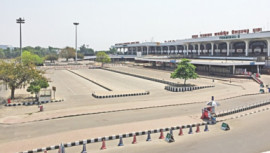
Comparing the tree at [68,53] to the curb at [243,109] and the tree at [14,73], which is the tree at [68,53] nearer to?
the tree at [14,73]

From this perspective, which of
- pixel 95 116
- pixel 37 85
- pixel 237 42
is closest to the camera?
pixel 95 116

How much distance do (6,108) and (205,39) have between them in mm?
78963

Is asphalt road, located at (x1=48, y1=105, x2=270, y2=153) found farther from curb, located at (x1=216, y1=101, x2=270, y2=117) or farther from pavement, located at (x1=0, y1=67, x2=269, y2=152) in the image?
curb, located at (x1=216, y1=101, x2=270, y2=117)

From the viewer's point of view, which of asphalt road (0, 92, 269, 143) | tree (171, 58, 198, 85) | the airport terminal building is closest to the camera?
asphalt road (0, 92, 269, 143)

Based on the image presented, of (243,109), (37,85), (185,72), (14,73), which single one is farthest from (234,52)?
(14,73)

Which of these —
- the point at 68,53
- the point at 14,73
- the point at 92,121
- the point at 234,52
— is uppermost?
the point at 68,53

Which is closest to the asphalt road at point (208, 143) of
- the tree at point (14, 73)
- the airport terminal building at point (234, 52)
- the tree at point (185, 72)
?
the tree at point (14, 73)

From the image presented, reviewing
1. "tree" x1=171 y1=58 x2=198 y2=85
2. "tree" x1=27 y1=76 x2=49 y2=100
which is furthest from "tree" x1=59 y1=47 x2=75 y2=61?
"tree" x1=27 y1=76 x2=49 y2=100

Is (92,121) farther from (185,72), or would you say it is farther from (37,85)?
(185,72)

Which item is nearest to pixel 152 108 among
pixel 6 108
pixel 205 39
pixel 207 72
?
pixel 6 108

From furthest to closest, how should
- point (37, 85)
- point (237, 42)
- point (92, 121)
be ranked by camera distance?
point (237, 42)
point (37, 85)
point (92, 121)

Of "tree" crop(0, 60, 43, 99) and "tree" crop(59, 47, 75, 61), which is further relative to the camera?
"tree" crop(59, 47, 75, 61)

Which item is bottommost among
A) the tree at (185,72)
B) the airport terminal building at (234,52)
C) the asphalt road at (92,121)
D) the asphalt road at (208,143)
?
the asphalt road at (208,143)

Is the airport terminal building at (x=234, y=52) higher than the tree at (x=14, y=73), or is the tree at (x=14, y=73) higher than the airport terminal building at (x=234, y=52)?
the airport terminal building at (x=234, y=52)
